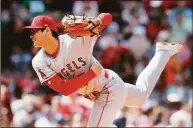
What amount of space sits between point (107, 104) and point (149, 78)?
580 millimetres

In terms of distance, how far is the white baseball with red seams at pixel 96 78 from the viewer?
668 cm

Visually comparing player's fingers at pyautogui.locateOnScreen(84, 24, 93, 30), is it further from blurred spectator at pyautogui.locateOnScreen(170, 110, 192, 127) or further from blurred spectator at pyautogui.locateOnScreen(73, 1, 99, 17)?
blurred spectator at pyautogui.locateOnScreen(73, 1, 99, 17)

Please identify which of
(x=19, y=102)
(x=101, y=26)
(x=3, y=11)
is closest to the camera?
(x=101, y=26)

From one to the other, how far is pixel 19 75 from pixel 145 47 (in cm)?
258

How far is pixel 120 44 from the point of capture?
14.1 metres

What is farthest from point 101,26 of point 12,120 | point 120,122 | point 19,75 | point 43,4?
point 43,4

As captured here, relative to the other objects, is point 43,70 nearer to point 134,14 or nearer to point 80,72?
point 80,72

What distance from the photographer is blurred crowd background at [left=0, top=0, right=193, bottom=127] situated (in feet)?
41.7

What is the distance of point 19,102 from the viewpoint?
1120cm

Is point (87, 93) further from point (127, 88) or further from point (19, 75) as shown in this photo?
point (19, 75)

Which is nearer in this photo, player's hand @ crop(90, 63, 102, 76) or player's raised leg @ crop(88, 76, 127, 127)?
player's hand @ crop(90, 63, 102, 76)

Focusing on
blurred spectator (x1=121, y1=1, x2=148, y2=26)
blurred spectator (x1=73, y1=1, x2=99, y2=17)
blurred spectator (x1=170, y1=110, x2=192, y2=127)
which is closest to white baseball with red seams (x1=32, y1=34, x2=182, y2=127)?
blurred spectator (x1=170, y1=110, x2=192, y2=127)

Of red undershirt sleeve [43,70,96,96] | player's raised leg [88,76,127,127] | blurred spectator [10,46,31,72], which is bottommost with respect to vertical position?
blurred spectator [10,46,31,72]

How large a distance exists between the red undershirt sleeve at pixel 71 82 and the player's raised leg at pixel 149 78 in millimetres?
613
